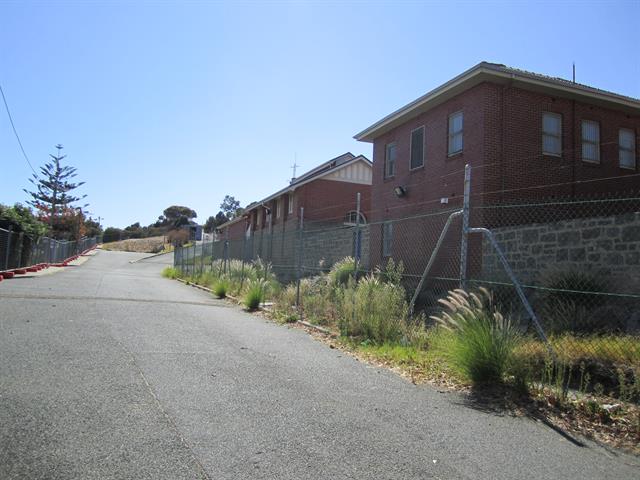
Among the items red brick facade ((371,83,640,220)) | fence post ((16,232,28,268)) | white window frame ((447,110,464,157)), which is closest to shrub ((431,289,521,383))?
red brick facade ((371,83,640,220))

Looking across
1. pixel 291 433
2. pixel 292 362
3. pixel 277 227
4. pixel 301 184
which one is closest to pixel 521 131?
pixel 292 362

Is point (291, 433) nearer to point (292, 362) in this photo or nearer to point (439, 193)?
point (292, 362)

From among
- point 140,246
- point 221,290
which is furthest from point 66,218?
point 221,290

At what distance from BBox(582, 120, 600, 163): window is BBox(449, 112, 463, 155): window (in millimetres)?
4083

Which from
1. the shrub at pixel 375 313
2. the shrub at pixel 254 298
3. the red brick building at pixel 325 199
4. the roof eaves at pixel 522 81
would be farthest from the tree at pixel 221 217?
the shrub at pixel 375 313

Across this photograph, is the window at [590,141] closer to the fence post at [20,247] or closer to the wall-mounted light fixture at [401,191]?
the wall-mounted light fixture at [401,191]

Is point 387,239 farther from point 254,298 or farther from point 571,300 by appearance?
point 571,300

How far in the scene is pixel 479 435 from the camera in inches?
171

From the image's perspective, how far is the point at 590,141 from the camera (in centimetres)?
1611

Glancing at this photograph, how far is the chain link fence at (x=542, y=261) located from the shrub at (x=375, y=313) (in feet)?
1.54

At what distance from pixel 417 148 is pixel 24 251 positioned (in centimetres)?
1907

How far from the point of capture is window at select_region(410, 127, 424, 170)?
57.8 feet

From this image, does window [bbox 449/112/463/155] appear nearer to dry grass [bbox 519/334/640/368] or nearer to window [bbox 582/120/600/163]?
window [bbox 582/120/600/163]

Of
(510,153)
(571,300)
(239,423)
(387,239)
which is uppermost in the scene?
(510,153)
